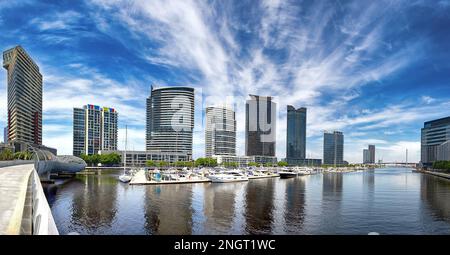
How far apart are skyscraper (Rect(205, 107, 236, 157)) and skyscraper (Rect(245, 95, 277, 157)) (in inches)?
469

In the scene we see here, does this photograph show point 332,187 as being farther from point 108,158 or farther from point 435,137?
point 108,158

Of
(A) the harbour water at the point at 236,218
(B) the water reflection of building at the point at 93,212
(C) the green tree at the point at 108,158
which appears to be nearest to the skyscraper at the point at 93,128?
(C) the green tree at the point at 108,158

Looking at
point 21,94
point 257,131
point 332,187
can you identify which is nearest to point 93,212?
point 332,187

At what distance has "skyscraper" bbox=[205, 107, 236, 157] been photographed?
161250mm

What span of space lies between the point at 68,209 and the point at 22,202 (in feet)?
58.1

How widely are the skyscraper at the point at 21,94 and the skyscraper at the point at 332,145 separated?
533 ft

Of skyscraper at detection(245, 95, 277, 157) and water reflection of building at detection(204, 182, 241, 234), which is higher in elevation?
skyscraper at detection(245, 95, 277, 157)

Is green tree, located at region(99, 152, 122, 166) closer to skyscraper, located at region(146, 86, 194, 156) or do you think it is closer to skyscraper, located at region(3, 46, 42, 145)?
skyscraper, located at region(3, 46, 42, 145)

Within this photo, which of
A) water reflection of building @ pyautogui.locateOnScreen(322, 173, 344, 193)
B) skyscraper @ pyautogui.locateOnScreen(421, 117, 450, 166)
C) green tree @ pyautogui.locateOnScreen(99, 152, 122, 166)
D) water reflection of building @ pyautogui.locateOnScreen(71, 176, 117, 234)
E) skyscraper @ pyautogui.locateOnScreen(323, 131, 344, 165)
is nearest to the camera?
water reflection of building @ pyautogui.locateOnScreen(71, 176, 117, 234)

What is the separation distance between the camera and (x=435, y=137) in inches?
3669

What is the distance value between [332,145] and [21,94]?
180m

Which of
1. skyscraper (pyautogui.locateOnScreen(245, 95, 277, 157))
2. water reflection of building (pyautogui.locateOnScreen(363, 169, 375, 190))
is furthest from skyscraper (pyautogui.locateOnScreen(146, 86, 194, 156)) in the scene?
water reflection of building (pyautogui.locateOnScreen(363, 169, 375, 190))

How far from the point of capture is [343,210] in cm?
2383

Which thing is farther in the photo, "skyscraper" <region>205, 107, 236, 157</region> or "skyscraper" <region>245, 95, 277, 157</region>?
"skyscraper" <region>205, 107, 236, 157</region>
